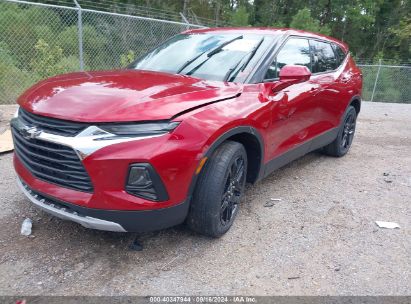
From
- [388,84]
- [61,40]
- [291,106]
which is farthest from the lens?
[388,84]

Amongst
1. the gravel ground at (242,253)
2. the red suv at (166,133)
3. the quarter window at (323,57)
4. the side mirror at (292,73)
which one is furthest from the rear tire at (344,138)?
the side mirror at (292,73)

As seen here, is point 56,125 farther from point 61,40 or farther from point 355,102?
point 61,40

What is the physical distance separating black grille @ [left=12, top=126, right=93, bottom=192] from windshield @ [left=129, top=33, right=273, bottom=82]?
Answer: 4.89 feet

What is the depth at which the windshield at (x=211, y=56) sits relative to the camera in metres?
3.57

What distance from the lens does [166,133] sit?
258cm

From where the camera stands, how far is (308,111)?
4.33m

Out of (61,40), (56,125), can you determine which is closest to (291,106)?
(56,125)

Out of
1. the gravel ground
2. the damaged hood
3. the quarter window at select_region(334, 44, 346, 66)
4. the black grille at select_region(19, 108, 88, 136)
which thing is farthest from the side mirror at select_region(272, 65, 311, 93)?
the quarter window at select_region(334, 44, 346, 66)

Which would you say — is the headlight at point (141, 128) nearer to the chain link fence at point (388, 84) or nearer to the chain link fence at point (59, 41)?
the chain link fence at point (59, 41)

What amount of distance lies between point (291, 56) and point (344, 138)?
229 cm

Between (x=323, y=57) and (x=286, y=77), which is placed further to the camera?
(x=323, y=57)

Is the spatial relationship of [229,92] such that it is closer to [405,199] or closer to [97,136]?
[97,136]

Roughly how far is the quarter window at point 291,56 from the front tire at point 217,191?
956 mm

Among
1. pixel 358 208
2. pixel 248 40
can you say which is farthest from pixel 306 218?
pixel 248 40
